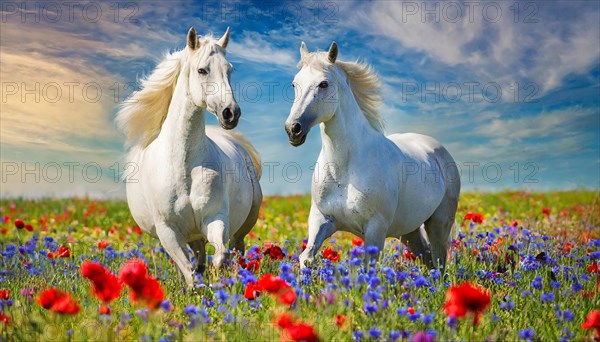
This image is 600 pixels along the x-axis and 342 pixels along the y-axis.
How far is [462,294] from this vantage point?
2545 millimetres

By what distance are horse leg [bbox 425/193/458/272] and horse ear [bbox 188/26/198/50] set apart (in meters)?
3.34

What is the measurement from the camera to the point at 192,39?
18.7 ft

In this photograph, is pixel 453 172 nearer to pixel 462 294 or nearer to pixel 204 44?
pixel 204 44

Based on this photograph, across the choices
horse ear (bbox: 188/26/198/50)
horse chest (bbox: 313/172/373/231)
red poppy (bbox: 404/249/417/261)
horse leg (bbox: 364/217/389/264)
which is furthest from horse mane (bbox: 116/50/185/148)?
red poppy (bbox: 404/249/417/261)

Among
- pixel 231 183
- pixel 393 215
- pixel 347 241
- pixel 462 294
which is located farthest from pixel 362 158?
pixel 347 241

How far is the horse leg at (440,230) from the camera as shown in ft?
23.0

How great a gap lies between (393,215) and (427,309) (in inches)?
71.5

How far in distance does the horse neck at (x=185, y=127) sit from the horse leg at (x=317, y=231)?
128cm

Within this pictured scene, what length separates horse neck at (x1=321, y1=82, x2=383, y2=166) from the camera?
554cm

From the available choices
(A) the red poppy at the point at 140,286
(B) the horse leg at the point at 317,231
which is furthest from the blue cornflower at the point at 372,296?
(B) the horse leg at the point at 317,231

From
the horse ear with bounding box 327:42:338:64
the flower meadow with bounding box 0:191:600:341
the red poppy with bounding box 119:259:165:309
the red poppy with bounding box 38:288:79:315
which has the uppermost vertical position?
the horse ear with bounding box 327:42:338:64

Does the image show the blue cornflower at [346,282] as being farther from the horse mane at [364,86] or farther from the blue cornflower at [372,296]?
the horse mane at [364,86]

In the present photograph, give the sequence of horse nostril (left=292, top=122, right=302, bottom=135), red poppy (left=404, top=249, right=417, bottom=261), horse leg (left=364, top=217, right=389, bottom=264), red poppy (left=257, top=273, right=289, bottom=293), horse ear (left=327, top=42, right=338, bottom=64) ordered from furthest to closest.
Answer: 1. red poppy (left=404, top=249, right=417, bottom=261)
2. horse ear (left=327, top=42, right=338, bottom=64)
3. horse leg (left=364, top=217, right=389, bottom=264)
4. horse nostril (left=292, top=122, right=302, bottom=135)
5. red poppy (left=257, top=273, right=289, bottom=293)

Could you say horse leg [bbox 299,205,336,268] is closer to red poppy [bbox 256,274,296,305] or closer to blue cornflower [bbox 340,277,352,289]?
blue cornflower [bbox 340,277,352,289]
